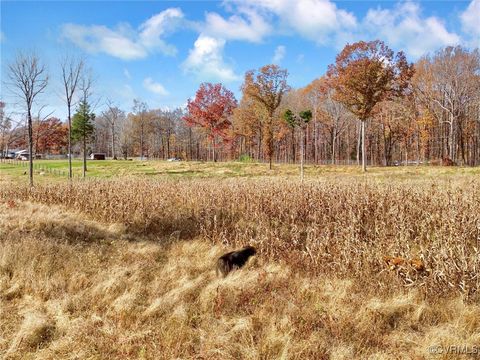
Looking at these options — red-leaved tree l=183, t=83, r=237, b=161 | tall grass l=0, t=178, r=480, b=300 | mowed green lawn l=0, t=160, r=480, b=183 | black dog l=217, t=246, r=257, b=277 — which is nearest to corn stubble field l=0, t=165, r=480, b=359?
tall grass l=0, t=178, r=480, b=300

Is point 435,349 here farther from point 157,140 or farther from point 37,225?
point 157,140

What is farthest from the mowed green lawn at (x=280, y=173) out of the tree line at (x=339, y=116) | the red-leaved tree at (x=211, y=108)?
the red-leaved tree at (x=211, y=108)

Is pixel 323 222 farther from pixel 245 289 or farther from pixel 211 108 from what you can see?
pixel 211 108

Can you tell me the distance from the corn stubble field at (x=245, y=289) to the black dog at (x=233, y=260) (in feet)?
0.60

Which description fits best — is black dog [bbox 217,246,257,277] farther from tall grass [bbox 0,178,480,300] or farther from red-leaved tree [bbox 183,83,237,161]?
red-leaved tree [bbox 183,83,237,161]

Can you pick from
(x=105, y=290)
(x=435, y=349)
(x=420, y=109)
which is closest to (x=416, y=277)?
(x=435, y=349)

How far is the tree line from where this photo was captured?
26.4m

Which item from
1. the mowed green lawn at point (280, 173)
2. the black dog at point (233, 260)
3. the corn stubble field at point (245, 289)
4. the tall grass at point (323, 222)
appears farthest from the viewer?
the mowed green lawn at point (280, 173)

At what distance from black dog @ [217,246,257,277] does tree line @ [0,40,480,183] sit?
9.08m

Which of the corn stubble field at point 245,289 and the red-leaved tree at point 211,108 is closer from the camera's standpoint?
the corn stubble field at point 245,289

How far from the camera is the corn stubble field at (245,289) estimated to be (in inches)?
145

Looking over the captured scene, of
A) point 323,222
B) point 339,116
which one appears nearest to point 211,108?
point 339,116

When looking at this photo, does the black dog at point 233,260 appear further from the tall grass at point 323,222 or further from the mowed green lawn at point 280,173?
the mowed green lawn at point 280,173

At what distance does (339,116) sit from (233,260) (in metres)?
46.0
